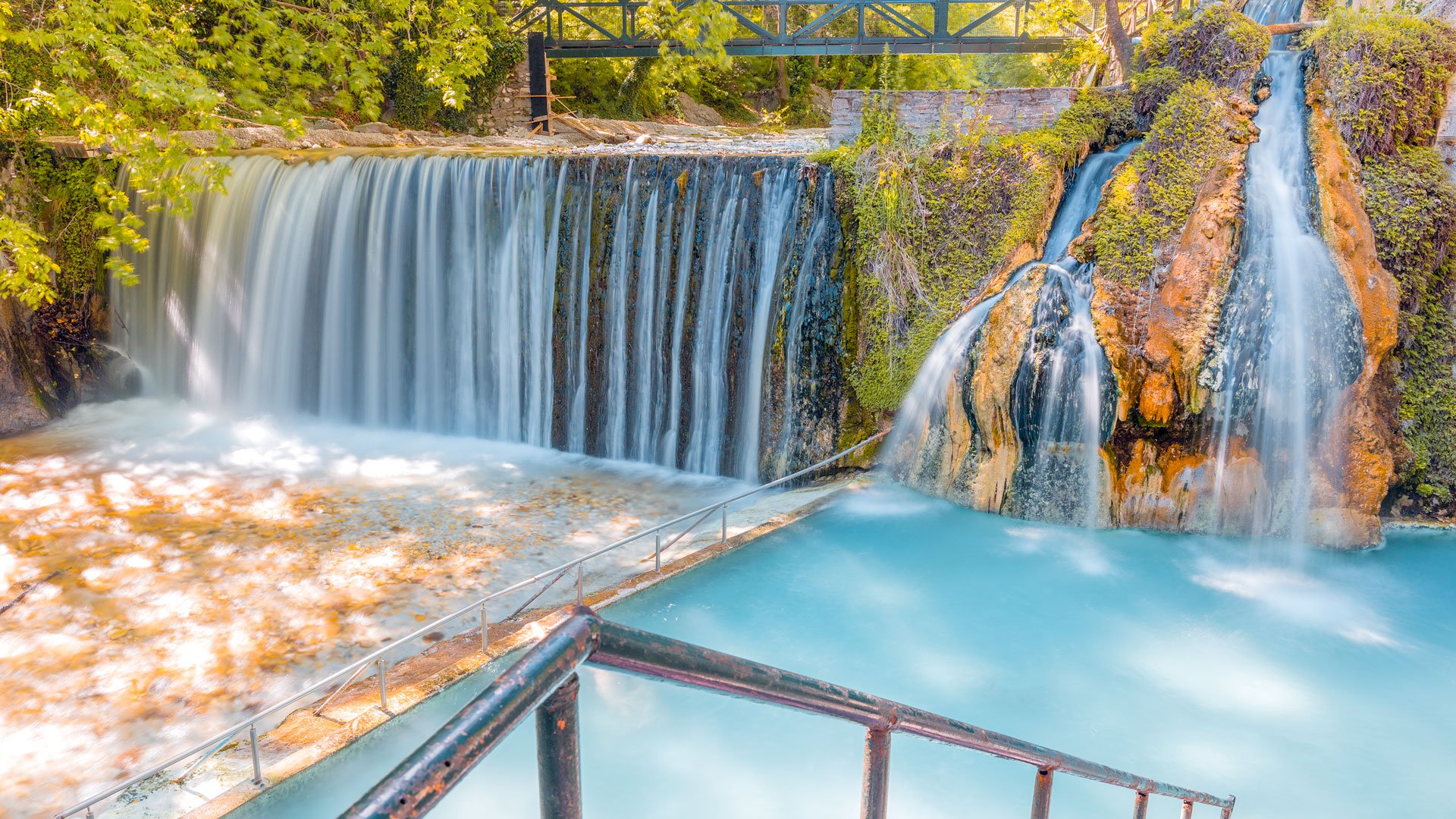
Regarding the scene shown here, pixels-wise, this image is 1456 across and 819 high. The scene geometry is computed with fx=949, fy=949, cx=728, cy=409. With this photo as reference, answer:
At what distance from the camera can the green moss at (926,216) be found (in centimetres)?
998

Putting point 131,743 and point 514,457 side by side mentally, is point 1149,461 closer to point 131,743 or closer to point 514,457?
point 514,457

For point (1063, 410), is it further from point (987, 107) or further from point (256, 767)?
point (256, 767)

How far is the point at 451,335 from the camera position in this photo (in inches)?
500

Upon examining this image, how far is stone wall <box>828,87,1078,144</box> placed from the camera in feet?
34.6

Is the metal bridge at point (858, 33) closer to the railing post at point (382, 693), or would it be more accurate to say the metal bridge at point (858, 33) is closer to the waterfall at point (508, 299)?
the waterfall at point (508, 299)

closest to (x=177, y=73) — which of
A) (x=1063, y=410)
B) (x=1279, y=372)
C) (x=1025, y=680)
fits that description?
(x=1063, y=410)

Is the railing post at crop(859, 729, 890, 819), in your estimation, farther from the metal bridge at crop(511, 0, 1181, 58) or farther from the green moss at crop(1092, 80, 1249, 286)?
the metal bridge at crop(511, 0, 1181, 58)

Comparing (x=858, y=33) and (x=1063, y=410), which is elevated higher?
(x=858, y=33)

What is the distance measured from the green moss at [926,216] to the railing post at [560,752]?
9.15 m

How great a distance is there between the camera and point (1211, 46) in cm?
1044

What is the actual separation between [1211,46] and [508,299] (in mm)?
8782

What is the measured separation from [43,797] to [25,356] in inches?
387

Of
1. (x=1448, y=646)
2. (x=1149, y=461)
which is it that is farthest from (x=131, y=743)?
(x=1448, y=646)

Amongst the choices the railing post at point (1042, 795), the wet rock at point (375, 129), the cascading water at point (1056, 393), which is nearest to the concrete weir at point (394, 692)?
the cascading water at point (1056, 393)
